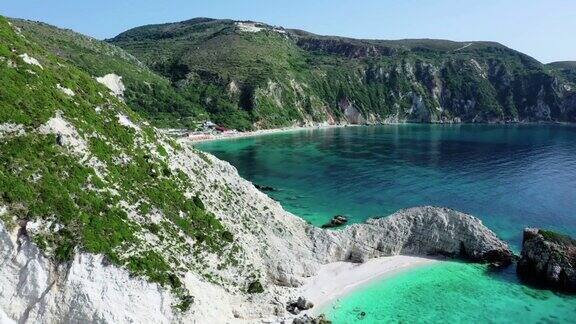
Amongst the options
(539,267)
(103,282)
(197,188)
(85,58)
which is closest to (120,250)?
(103,282)

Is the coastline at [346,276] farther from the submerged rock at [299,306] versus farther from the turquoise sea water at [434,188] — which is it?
the turquoise sea water at [434,188]

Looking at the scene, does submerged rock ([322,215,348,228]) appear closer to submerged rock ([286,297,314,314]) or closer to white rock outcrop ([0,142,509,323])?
white rock outcrop ([0,142,509,323])

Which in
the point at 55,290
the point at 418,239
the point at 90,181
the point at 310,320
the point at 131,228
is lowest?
the point at 310,320

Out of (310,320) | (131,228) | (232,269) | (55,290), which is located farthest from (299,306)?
(55,290)

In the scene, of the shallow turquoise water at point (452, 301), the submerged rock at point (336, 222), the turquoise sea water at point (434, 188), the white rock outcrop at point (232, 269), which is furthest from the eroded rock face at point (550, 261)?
the submerged rock at point (336, 222)

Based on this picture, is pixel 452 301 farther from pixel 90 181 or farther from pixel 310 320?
pixel 90 181

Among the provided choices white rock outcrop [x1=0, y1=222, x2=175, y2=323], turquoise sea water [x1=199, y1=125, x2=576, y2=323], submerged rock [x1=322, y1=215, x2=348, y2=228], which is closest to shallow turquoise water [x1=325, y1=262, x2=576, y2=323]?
turquoise sea water [x1=199, y1=125, x2=576, y2=323]

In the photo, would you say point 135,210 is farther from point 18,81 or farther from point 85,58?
point 85,58
